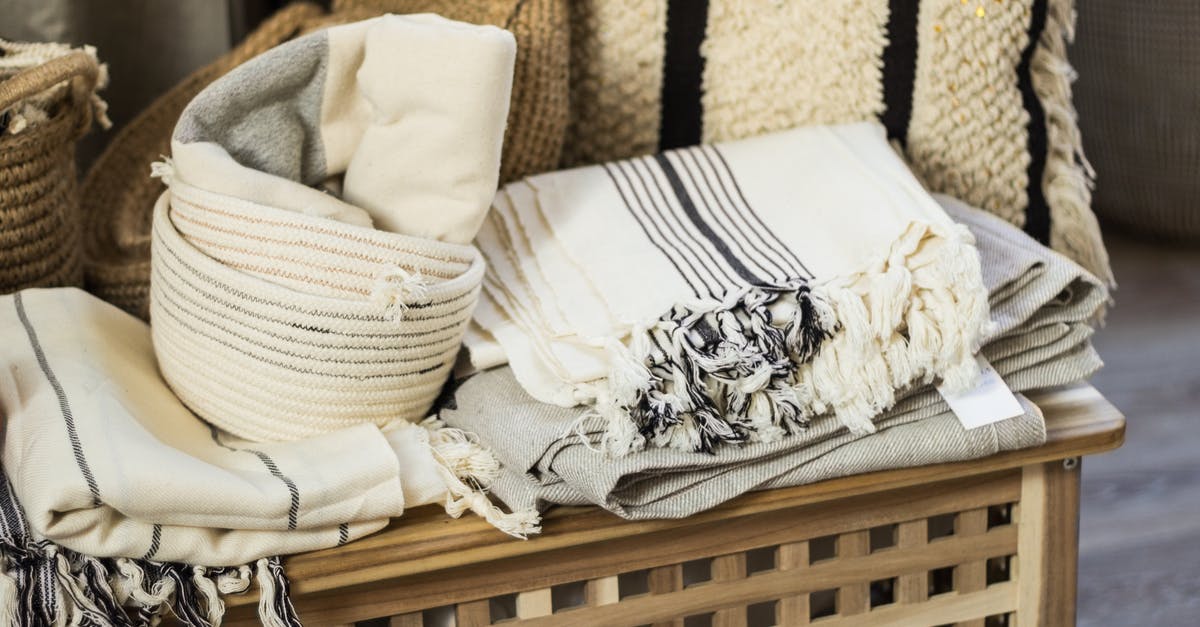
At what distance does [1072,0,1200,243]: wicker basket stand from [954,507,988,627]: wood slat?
45.0 inches

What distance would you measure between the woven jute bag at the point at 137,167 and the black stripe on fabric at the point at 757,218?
1.21ft

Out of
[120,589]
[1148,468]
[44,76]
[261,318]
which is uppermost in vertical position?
[44,76]

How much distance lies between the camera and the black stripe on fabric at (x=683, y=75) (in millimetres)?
915

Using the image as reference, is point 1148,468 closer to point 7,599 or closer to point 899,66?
point 899,66

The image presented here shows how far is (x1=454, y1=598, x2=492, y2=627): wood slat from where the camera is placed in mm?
713

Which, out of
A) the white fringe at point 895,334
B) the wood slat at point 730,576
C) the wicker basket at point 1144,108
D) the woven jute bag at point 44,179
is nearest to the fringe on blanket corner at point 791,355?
the white fringe at point 895,334

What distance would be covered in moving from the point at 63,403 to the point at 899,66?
622mm

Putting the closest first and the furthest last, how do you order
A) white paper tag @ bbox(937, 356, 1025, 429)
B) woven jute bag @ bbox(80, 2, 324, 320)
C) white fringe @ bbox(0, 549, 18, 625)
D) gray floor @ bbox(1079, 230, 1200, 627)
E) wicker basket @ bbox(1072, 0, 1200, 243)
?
white fringe @ bbox(0, 549, 18, 625), white paper tag @ bbox(937, 356, 1025, 429), woven jute bag @ bbox(80, 2, 324, 320), gray floor @ bbox(1079, 230, 1200, 627), wicker basket @ bbox(1072, 0, 1200, 243)

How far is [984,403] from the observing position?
0.71m

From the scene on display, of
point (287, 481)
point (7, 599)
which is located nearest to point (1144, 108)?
point (287, 481)

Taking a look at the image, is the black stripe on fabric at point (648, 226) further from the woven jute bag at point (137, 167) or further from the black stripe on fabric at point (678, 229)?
the woven jute bag at point (137, 167)

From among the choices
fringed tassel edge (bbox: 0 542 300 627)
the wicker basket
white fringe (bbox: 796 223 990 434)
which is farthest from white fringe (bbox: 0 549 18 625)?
the wicker basket

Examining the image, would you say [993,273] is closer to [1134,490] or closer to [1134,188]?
[1134,490]

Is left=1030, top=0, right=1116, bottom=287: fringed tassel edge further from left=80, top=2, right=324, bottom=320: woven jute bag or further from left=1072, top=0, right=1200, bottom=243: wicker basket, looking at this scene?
left=1072, top=0, right=1200, bottom=243: wicker basket
